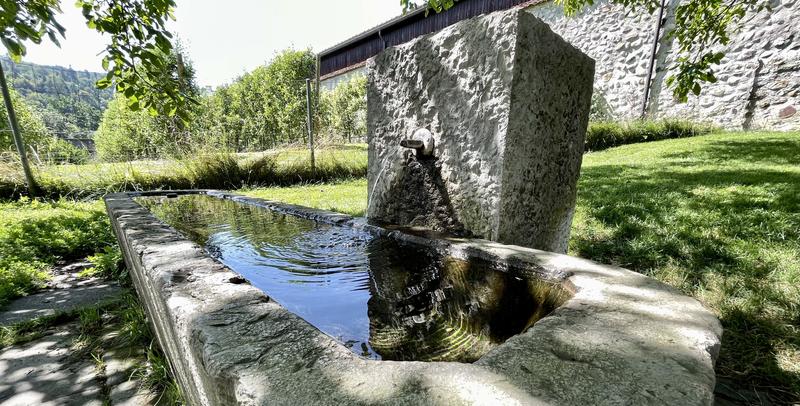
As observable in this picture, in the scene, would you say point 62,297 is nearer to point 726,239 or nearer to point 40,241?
point 40,241

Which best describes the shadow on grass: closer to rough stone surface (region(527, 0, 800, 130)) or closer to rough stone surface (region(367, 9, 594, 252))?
rough stone surface (region(367, 9, 594, 252))

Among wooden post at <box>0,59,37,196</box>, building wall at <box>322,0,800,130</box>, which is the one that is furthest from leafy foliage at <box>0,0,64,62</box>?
building wall at <box>322,0,800,130</box>

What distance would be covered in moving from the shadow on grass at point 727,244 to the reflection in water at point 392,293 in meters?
0.80

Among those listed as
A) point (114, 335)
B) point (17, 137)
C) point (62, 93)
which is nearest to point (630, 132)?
point (114, 335)

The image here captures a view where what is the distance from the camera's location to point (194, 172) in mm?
6113

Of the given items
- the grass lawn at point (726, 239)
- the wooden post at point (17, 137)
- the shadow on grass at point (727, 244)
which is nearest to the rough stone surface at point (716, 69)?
the grass lawn at point (726, 239)

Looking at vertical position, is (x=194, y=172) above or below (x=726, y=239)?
above

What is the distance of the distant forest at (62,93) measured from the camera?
63406mm

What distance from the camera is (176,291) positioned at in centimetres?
88

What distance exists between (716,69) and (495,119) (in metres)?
8.26

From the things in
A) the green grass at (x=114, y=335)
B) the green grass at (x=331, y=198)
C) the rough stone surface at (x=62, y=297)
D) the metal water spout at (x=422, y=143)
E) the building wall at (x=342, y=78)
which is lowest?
the rough stone surface at (x=62, y=297)

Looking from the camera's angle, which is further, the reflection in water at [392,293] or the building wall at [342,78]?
the building wall at [342,78]

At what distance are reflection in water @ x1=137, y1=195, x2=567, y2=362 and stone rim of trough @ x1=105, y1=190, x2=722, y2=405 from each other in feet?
0.87

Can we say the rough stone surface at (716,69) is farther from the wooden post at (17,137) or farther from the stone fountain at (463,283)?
the wooden post at (17,137)
